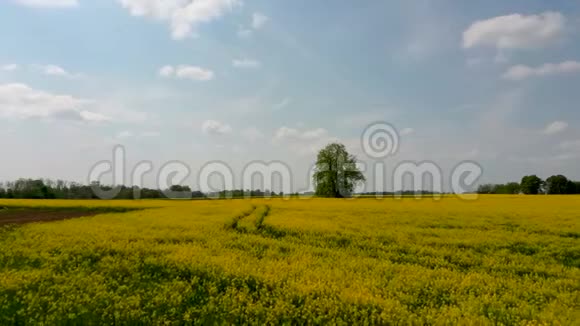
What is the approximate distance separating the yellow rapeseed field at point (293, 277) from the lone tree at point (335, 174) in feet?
203

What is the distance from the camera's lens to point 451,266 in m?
13.0

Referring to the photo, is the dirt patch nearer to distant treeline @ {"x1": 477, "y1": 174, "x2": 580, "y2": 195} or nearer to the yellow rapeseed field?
the yellow rapeseed field

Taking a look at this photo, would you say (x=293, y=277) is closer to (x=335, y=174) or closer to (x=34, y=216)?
(x=34, y=216)

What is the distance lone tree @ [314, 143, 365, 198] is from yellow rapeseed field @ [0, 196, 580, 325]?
61.9 meters

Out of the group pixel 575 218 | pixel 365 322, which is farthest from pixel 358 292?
pixel 575 218

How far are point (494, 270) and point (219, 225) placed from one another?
12.8 metres

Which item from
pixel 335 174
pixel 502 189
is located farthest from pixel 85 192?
pixel 502 189

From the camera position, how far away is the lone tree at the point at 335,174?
81062 millimetres

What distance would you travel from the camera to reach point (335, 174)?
82000mm

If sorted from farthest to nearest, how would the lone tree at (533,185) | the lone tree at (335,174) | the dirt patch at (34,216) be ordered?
the lone tree at (533,185) → the lone tree at (335,174) → the dirt patch at (34,216)

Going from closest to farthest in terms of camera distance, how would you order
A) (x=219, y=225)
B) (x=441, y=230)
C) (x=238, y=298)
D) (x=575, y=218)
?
(x=238, y=298), (x=441, y=230), (x=219, y=225), (x=575, y=218)

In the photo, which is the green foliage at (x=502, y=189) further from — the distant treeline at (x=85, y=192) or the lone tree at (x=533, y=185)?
the distant treeline at (x=85, y=192)

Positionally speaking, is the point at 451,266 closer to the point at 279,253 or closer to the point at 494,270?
the point at 494,270

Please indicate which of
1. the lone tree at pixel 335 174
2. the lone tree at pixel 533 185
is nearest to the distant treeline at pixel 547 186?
the lone tree at pixel 533 185
